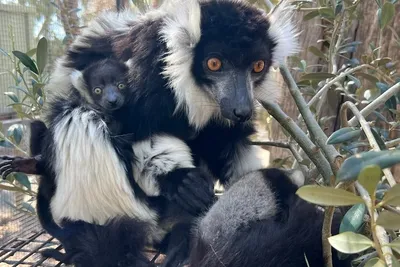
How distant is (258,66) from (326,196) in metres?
1.25

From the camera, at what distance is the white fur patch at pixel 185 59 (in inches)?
65.5

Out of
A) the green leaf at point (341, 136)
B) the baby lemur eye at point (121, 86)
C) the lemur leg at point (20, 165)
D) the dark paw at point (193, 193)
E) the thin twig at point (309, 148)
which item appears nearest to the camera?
the green leaf at point (341, 136)

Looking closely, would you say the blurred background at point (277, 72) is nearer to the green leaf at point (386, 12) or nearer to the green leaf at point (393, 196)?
the green leaf at point (386, 12)

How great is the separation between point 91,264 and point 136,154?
41cm

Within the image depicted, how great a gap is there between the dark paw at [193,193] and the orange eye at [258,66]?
528mm

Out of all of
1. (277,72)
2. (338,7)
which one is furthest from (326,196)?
(277,72)

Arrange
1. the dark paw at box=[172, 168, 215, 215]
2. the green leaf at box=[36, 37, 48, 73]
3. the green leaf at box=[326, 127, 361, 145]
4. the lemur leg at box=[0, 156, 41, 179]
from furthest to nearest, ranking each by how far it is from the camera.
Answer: the green leaf at box=[36, 37, 48, 73] < the lemur leg at box=[0, 156, 41, 179] < the dark paw at box=[172, 168, 215, 215] < the green leaf at box=[326, 127, 361, 145]

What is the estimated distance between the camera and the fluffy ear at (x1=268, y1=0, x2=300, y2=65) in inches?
74.3

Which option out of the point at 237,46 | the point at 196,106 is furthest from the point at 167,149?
the point at 237,46

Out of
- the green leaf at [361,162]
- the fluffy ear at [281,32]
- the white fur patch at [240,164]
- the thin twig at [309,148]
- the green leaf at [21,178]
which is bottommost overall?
the green leaf at [21,178]

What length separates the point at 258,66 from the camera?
5.98ft

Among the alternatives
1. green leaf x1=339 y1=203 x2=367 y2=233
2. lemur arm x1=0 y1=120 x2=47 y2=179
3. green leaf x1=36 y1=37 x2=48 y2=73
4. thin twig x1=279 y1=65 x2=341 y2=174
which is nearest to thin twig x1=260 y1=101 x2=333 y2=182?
thin twig x1=279 y1=65 x2=341 y2=174

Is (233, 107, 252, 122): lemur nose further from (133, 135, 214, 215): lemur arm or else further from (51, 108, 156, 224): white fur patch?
(51, 108, 156, 224): white fur patch

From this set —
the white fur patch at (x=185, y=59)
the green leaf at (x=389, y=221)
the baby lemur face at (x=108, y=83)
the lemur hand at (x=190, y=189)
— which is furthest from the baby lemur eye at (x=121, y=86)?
the green leaf at (x=389, y=221)
